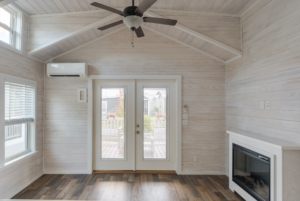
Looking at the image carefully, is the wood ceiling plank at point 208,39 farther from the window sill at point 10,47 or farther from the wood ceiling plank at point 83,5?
the window sill at point 10,47

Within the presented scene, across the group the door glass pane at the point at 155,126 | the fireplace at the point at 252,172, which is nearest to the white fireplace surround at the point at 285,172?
the fireplace at the point at 252,172

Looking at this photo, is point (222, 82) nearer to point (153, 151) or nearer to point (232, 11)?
point (232, 11)

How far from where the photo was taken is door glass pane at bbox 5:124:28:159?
9.71 ft

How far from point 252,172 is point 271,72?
1.42 metres

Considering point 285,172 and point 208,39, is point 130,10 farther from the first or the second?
point 285,172

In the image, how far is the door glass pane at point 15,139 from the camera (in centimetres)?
296

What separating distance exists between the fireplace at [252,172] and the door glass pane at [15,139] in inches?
144

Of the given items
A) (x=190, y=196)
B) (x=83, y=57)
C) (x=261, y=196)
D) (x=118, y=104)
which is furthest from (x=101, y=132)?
(x=261, y=196)

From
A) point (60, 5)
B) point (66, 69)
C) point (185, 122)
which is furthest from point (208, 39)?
point (66, 69)

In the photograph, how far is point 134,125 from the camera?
3943 mm

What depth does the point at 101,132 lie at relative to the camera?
13.0 feet

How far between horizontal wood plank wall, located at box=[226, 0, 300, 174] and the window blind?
3.82m

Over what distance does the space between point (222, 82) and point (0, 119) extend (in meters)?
3.93

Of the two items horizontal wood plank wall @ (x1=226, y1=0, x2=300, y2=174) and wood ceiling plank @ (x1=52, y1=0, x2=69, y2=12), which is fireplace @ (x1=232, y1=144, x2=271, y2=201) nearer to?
horizontal wood plank wall @ (x1=226, y1=0, x2=300, y2=174)
